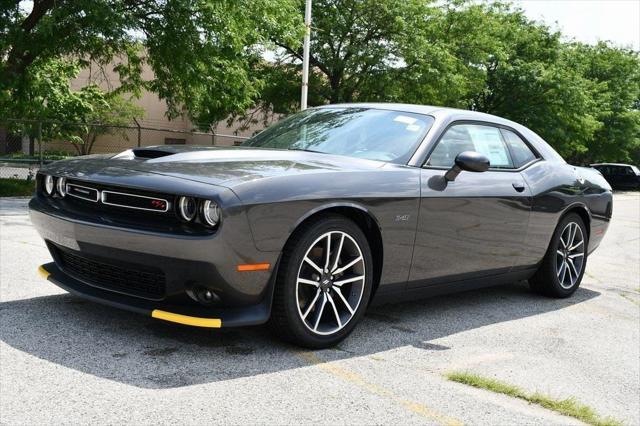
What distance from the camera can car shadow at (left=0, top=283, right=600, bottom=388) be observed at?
3.32 metres

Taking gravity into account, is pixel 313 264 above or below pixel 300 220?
below

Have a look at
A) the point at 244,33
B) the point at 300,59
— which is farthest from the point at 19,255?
the point at 300,59

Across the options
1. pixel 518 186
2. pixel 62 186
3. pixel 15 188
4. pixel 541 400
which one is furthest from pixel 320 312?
pixel 15 188

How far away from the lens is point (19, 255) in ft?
20.8

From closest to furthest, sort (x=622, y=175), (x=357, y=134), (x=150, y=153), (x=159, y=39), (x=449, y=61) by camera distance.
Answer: (x=150, y=153) → (x=357, y=134) → (x=159, y=39) → (x=449, y=61) → (x=622, y=175)

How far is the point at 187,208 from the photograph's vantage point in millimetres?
3445

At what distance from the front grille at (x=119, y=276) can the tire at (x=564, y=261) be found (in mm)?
3477

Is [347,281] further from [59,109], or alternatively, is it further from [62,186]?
[59,109]

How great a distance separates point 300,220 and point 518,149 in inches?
104

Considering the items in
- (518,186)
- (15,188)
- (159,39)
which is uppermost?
(159,39)

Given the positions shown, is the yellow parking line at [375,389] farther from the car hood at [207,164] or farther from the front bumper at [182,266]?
the car hood at [207,164]

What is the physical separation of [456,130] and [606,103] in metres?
40.1

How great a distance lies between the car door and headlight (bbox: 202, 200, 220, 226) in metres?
1.43

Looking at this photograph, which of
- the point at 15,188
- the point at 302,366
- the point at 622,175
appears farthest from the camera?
the point at 622,175
